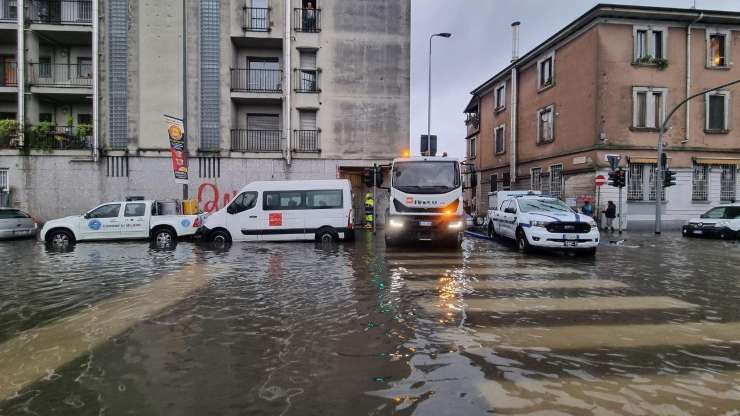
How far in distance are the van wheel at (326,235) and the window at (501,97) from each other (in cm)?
2310

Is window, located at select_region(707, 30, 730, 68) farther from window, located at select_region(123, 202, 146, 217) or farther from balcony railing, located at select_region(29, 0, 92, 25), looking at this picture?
balcony railing, located at select_region(29, 0, 92, 25)

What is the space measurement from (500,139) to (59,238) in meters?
29.7

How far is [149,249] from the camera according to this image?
13.7 m

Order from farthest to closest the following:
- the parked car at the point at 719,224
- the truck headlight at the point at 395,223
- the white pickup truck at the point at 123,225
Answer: the parked car at the point at 719,224 → the white pickup truck at the point at 123,225 → the truck headlight at the point at 395,223

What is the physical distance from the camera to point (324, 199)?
15.8 m

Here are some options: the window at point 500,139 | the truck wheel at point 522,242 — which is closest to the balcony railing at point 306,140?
the truck wheel at point 522,242

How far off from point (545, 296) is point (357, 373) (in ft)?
14.4

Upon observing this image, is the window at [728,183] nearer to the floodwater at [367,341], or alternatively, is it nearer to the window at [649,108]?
the window at [649,108]

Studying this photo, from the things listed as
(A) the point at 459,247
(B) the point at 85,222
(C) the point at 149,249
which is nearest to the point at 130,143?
(B) the point at 85,222

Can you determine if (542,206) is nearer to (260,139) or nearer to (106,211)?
(106,211)

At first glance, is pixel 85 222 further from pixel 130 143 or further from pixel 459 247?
pixel 459 247

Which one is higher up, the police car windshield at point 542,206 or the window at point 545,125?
the window at point 545,125

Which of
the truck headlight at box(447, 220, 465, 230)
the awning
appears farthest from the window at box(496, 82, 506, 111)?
the truck headlight at box(447, 220, 465, 230)

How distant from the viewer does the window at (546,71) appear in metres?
27.2
